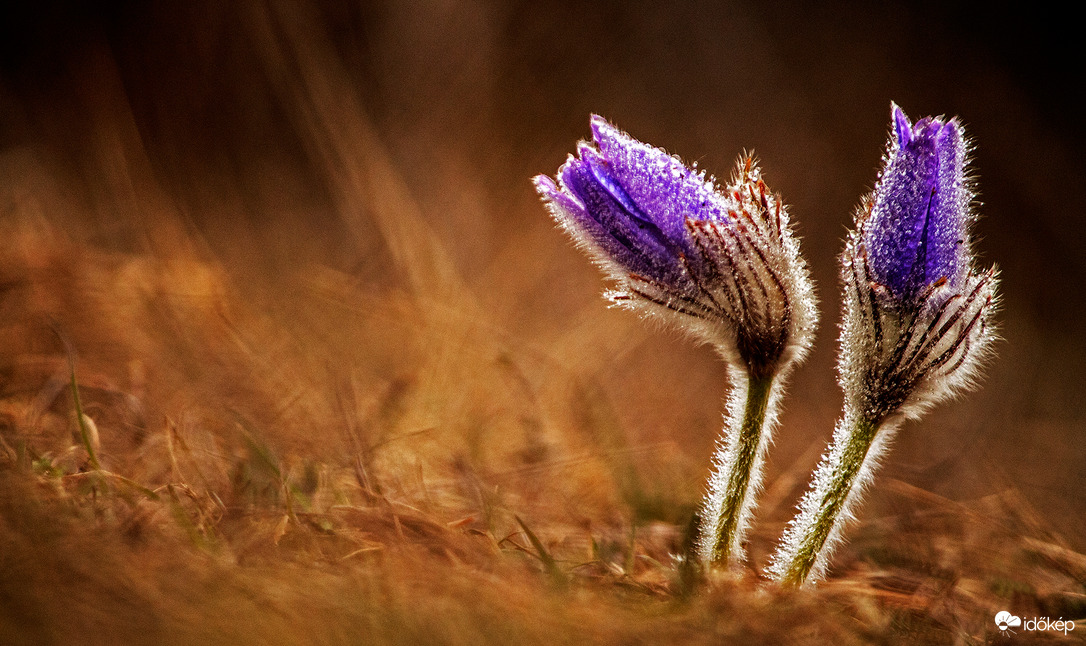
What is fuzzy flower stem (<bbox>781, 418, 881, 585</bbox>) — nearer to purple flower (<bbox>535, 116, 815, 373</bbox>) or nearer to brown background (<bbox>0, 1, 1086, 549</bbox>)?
purple flower (<bbox>535, 116, 815, 373</bbox>)

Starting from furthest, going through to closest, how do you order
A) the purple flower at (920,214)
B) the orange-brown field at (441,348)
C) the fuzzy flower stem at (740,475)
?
the fuzzy flower stem at (740,475)
the purple flower at (920,214)
the orange-brown field at (441,348)

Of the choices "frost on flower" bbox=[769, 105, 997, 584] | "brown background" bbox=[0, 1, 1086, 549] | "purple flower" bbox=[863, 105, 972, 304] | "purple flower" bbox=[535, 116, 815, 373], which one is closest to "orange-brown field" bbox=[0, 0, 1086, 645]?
"brown background" bbox=[0, 1, 1086, 549]

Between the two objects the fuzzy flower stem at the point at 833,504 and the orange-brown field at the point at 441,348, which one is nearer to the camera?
the orange-brown field at the point at 441,348

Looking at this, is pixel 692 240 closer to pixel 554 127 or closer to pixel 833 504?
pixel 833 504

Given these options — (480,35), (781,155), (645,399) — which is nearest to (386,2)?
(480,35)

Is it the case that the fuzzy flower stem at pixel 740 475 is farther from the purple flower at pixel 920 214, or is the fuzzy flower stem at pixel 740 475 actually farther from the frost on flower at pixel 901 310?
the purple flower at pixel 920 214

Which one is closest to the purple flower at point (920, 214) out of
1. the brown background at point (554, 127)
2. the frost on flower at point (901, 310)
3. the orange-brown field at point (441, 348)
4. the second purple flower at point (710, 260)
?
the frost on flower at point (901, 310)

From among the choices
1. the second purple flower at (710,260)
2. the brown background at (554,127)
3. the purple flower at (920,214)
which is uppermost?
the brown background at (554,127)
